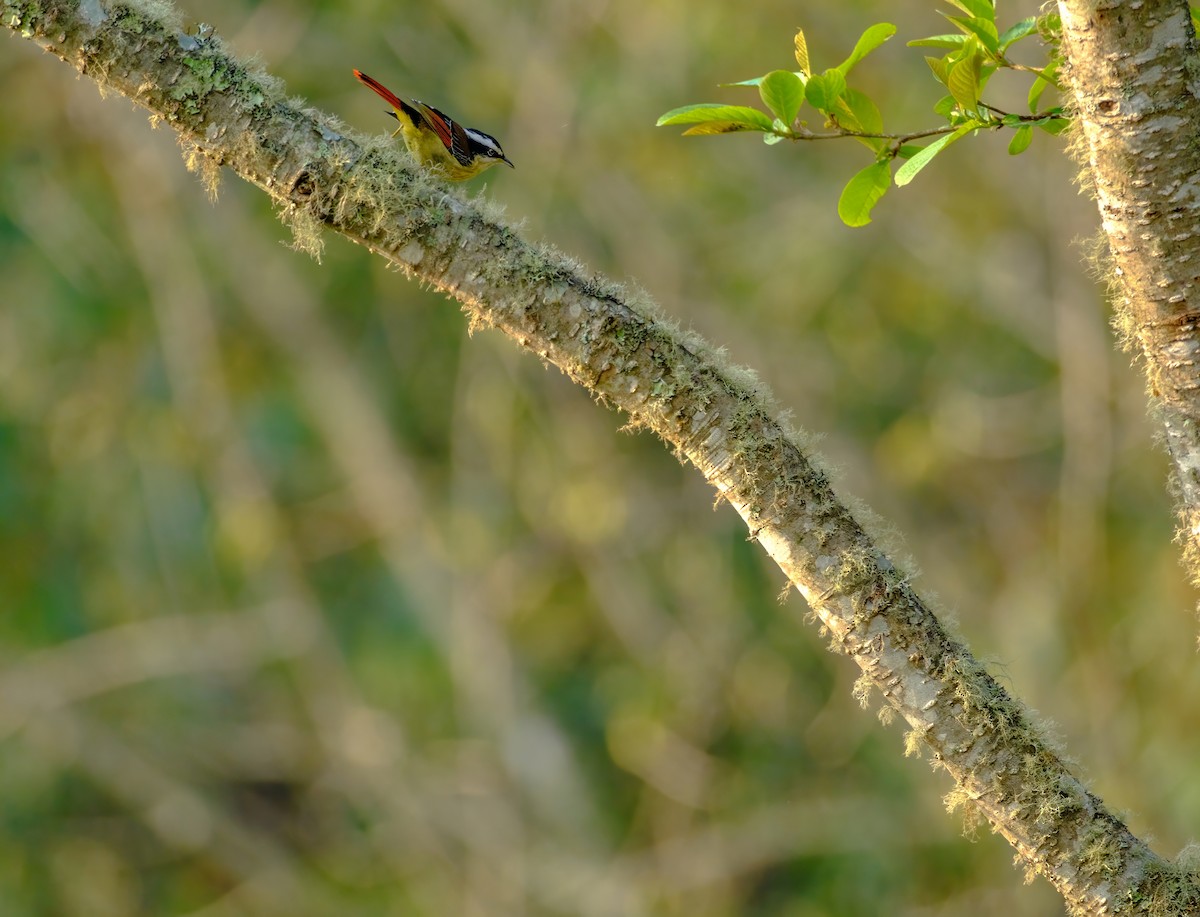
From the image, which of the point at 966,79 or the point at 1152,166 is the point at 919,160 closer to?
the point at 966,79

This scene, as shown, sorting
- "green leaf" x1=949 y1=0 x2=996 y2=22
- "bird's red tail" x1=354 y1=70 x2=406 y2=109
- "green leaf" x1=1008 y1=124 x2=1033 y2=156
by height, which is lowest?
"green leaf" x1=1008 y1=124 x2=1033 y2=156

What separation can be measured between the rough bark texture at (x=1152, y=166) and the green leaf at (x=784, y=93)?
1.35 ft

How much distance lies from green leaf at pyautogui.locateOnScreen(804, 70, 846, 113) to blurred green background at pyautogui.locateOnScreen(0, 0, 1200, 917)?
6318mm

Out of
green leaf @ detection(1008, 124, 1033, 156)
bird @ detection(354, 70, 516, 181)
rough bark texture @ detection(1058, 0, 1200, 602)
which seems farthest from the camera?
bird @ detection(354, 70, 516, 181)

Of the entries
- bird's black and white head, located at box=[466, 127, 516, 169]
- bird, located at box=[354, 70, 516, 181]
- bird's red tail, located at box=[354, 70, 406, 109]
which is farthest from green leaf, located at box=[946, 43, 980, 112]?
bird's black and white head, located at box=[466, 127, 516, 169]

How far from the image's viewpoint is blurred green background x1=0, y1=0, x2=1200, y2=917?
28.3 ft

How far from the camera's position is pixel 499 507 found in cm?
924

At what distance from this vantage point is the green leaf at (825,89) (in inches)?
77.6

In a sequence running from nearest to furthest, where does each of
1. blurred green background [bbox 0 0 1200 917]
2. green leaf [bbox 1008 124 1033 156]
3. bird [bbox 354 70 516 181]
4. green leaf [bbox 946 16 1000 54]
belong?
Answer: green leaf [bbox 946 16 1000 54] → green leaf [bbox 1008 124 1033 156] → bird [bbox 354 70 516 181] → blurred green background [bbox 0 0 1200 917]

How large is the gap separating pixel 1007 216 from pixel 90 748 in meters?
7.07

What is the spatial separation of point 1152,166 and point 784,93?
1.81ft

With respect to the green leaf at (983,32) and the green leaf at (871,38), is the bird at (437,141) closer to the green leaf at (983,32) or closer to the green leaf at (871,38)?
the green leaf at (871,38)

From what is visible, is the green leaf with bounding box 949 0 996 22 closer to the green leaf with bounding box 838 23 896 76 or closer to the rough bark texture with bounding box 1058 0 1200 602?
the green leaf with bounding box 838 23 896 76

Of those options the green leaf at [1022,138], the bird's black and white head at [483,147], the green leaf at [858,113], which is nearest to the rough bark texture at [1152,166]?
the green leaf at [1022,138]
